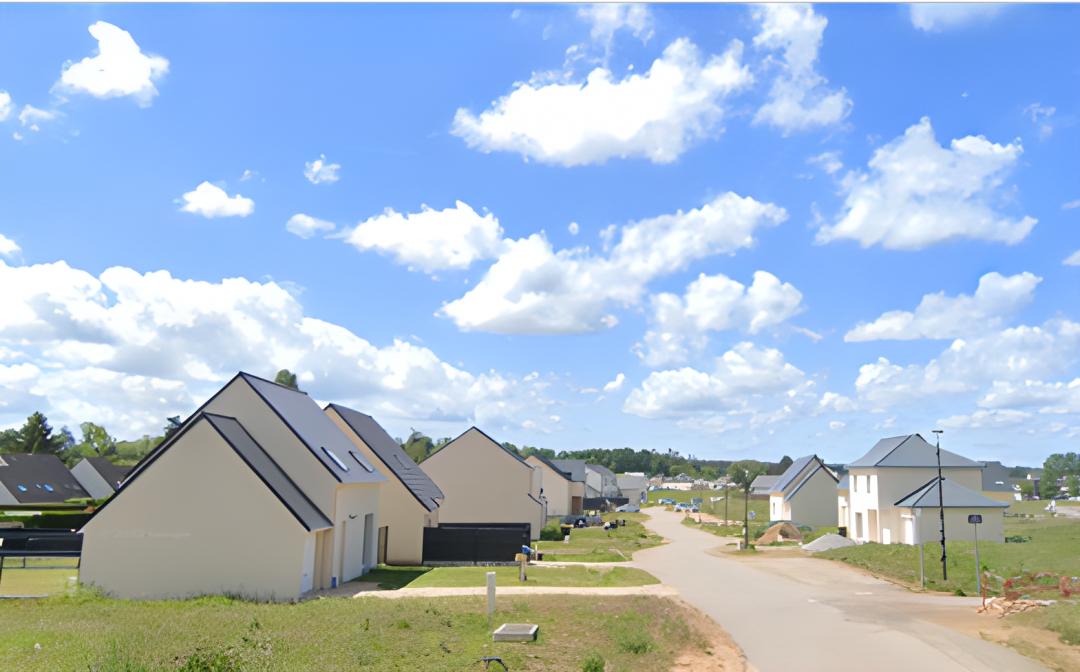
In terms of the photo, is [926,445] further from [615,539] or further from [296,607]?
[296,607]

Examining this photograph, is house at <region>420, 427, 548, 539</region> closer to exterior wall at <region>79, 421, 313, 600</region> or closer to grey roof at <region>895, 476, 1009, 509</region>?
grey roof at <region>895, 476, 1009, 509</region>

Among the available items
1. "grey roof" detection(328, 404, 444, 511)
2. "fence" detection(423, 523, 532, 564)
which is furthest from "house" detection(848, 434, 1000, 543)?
"grey roof" detection(328, 404, 444, 511)

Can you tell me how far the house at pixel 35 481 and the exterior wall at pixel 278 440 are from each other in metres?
52.2

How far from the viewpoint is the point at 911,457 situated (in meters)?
52.6

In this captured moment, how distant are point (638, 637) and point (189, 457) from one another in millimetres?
15113

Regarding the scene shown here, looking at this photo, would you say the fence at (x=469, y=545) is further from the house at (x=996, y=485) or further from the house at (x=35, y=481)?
the house at (x=996, y=485)

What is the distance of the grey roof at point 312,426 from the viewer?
29328 millimetres

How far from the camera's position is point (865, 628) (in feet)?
72.3

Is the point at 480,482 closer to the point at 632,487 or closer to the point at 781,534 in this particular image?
the point at 781,534

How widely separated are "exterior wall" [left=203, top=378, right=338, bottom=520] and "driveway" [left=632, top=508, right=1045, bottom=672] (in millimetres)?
13417

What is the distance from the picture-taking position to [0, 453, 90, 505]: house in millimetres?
69019

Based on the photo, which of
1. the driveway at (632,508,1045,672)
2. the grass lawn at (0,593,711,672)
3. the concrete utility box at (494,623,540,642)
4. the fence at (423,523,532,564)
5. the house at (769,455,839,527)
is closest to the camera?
the grass lawn at (0,593,711,672)

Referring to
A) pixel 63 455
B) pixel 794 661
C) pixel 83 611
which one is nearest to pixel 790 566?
pixel 794 661

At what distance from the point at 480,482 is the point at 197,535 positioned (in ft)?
101
